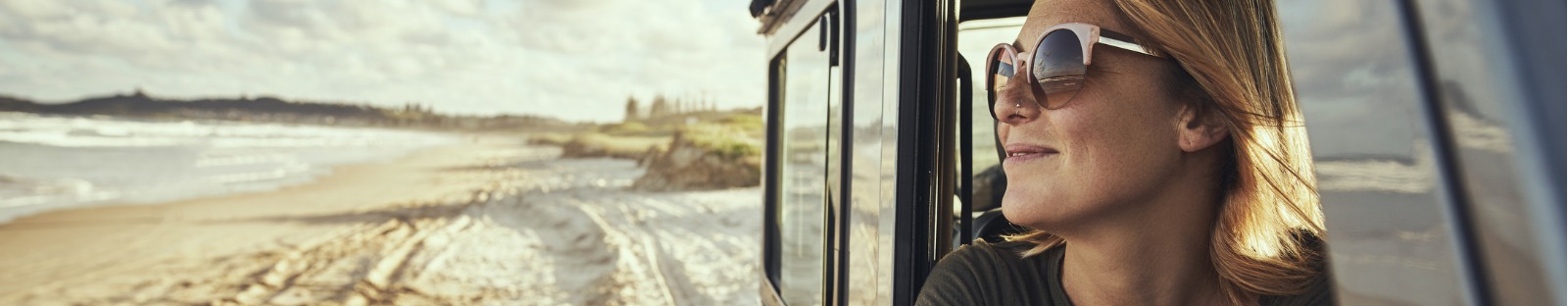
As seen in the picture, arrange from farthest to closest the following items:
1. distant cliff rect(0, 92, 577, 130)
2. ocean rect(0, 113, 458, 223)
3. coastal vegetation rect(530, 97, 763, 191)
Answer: distant cliff rect(0, 92, 577, 130)
coastal vegetation rect(530, 97, 763, 191)
ocean rect(0, 113, 458, 223)

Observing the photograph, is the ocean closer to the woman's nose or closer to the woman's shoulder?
the woman's shoulder

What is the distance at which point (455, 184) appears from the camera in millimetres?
22359

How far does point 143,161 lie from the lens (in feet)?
88.7

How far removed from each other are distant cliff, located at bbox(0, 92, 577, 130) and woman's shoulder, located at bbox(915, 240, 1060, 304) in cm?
6110

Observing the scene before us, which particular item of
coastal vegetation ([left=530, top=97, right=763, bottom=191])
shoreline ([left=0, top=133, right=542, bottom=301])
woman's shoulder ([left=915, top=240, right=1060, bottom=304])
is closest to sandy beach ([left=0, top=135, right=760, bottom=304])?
shoreline ([left=0, top=133, right=542, bottom=301])

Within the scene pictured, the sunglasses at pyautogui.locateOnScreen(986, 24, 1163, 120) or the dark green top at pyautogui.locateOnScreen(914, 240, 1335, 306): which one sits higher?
the sunglasses at pyautogui.locateOnScreen(986, 24, 1163, 120)

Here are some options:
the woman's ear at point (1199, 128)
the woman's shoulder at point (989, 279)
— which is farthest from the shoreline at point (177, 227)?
the woman's ear at point (1199, 128)

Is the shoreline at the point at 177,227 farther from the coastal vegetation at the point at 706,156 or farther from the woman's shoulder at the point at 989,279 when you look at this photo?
the woman's shoulder at the point at 989,279

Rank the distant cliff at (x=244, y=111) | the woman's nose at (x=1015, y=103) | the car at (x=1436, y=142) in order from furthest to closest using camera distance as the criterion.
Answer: the distant cliff at (x=244, y=111) < the woman's nose at (x=1015, y=103) < the car at (x=1436, y=142)

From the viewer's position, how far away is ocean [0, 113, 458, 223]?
19672mm

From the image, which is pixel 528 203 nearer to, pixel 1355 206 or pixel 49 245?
pixel 49 245

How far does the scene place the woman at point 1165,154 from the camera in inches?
47.1

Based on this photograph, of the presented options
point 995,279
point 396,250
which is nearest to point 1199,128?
point 995,279

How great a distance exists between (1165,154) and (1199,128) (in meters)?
0.06
